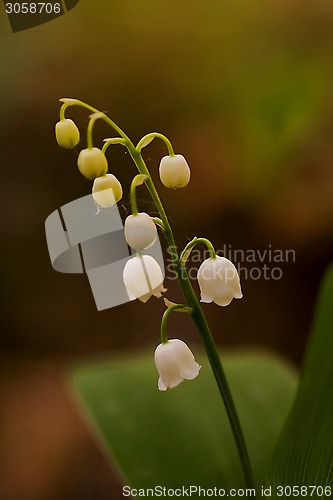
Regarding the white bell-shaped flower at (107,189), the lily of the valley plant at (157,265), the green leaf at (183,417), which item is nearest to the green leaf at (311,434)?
the lily of the valley plant at (157,265)

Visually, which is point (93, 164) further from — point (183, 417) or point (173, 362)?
point (183, 417)

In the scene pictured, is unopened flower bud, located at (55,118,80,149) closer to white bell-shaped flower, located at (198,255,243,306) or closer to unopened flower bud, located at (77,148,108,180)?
unopened flower bud, located at (77,148,108,180)

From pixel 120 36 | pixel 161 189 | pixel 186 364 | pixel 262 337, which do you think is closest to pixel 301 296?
pixel 262 337

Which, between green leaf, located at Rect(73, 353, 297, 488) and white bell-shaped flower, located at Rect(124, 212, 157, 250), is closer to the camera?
white bell-shaped flower, located at Rect(124, 212, 157, 250)

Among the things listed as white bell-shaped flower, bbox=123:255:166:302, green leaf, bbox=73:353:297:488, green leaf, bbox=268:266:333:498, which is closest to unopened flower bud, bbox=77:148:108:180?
white bell-shaped flower, bbox=123:255:166:302

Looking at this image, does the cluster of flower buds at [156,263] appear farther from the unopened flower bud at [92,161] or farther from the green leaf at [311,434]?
the green leaf at [311,434]

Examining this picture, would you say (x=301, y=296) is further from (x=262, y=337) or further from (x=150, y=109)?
(x=150, y=109)
